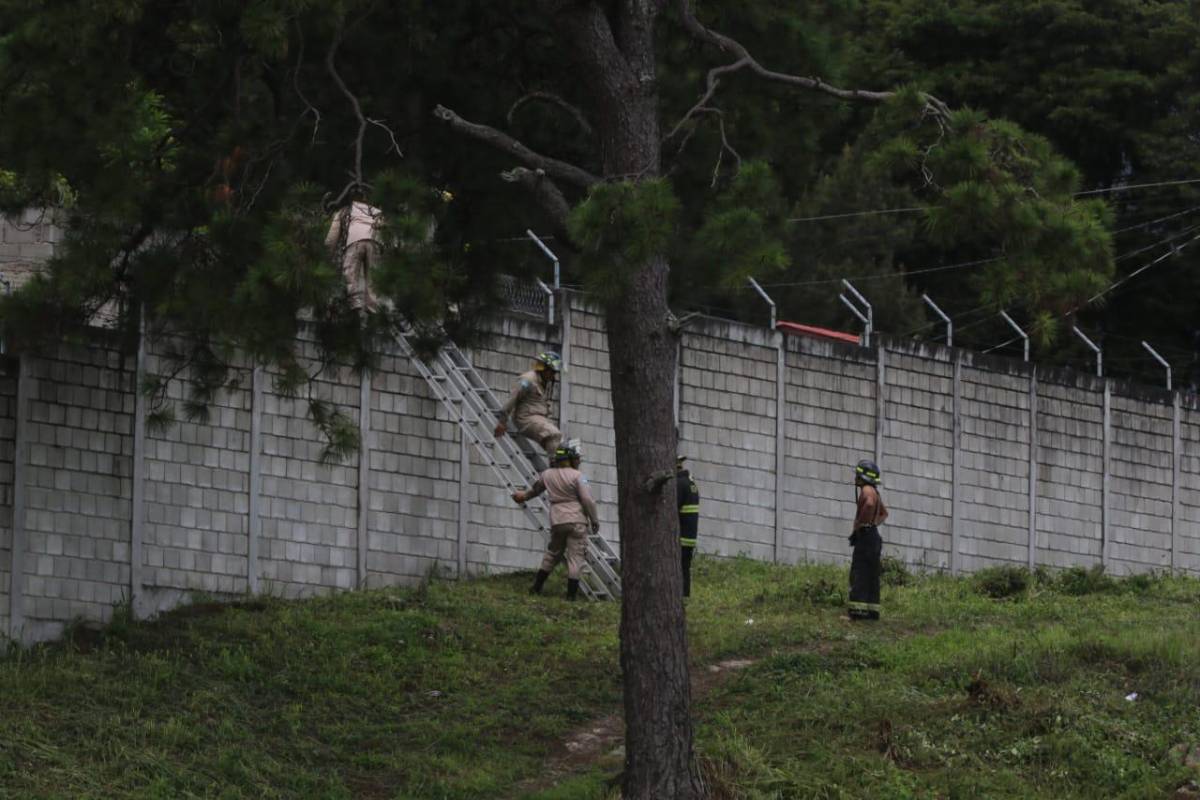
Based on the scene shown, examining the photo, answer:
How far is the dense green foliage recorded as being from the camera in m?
14.5

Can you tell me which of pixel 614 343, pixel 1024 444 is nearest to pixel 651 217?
pixel 614 343

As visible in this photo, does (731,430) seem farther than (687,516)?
Yes

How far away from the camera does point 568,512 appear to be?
1928 centimetres

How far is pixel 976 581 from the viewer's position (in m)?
A: 21.6

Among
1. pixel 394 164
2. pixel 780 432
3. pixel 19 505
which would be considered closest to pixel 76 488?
pixel 19 505

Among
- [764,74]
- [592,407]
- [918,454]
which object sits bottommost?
[918,454]

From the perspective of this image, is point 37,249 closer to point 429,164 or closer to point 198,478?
point 198,478

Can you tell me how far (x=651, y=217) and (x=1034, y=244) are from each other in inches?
117

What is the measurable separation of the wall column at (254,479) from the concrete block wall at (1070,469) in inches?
448

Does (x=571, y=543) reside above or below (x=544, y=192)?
below

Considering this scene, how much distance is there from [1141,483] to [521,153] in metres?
15.2

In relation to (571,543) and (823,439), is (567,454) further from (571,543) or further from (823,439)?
(823,439)

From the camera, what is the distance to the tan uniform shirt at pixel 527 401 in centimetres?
2055

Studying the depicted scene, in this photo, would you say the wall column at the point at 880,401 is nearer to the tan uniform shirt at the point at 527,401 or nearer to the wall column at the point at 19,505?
the tan uniform shirt at the point at 527,401
